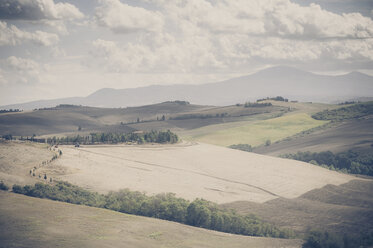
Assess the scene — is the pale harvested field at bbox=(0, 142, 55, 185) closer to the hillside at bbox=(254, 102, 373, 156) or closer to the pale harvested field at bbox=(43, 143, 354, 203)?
the pale harvested field at bbox=(43, 143, 354, 203)

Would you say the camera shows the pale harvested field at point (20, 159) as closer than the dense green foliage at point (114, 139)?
Yes

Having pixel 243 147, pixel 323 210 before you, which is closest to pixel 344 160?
pixel 243 147

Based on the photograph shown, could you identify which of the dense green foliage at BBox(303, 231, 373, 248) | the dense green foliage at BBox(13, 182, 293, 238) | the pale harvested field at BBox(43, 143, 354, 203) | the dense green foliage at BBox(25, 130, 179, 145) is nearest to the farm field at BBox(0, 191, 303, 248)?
the dense green foliage at BBox(303, 231, 373, 248)

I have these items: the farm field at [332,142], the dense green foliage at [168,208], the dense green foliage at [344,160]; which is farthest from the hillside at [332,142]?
the dense green foliage at [168,208]

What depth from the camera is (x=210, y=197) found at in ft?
287

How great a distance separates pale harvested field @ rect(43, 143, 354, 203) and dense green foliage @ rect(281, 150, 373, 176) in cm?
2055

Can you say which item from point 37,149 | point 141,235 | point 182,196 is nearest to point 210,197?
point 182,196

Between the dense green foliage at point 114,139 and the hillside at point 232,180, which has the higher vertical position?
the dense green foliage at point 114,139

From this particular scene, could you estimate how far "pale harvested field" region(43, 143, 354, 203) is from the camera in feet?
298

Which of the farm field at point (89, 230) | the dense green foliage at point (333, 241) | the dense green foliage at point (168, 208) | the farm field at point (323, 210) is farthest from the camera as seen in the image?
the farm field at point (323, 210)

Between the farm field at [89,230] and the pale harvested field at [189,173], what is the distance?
19758 millimetres

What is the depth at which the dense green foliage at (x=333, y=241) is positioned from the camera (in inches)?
2345

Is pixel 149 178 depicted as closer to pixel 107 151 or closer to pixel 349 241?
pixel 107 151

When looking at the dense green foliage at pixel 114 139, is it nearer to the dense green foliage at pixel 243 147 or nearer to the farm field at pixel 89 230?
the dense green foliage at pixel 243 147
